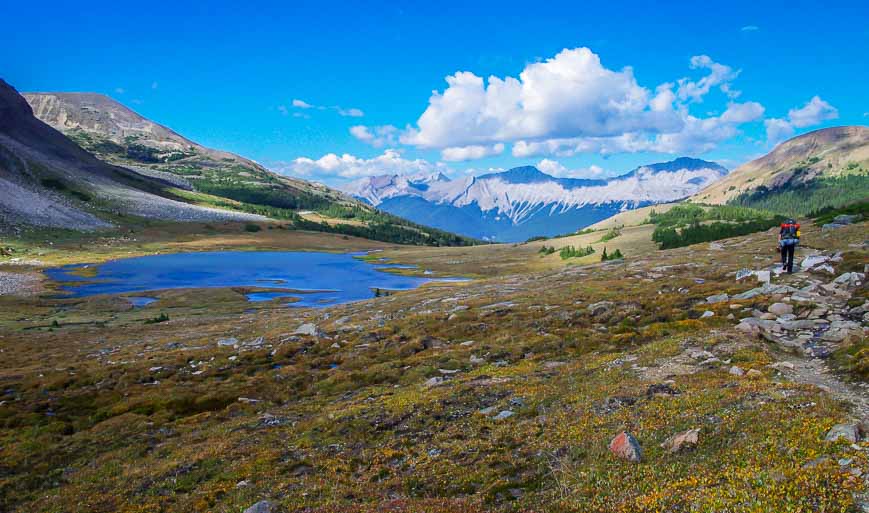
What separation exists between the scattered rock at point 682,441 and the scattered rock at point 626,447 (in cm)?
75

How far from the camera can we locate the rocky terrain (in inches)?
478

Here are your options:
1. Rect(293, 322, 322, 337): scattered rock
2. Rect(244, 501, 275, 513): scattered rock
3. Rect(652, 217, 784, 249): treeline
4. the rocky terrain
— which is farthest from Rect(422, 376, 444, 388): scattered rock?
Rect(652, 217, 784, 249): treeline

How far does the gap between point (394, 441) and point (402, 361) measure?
41.2 feet

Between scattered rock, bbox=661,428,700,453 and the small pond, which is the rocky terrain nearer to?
scattered rock, bbox=661,428,700,453

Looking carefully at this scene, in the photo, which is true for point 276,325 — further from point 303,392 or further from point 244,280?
point 244,280

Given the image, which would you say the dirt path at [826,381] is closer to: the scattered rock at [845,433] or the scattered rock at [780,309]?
the scattered rock at [845,433]

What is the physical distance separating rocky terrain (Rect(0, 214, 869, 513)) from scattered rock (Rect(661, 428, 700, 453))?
0.08 metres

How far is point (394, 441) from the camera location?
58.7ft

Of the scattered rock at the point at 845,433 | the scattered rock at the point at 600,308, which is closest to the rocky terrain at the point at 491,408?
the scattered rock at the point at 845,433

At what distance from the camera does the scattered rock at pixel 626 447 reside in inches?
509

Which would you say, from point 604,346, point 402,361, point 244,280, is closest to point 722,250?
point 604,346

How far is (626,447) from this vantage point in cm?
1326

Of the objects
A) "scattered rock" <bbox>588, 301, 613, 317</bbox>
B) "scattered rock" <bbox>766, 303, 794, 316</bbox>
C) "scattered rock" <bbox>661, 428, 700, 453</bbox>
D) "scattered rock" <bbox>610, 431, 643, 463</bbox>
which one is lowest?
"scattered rock" <bbox>610, 431, 643, 463</bbox>

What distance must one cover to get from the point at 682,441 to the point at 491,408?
25.7 feet
